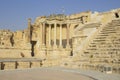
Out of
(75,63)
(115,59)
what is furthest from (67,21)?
(115,59)

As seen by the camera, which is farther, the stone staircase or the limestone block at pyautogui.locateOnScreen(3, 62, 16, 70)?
the limestone block at pyautogui.locateOnScreen(3, 62, 16, 70)

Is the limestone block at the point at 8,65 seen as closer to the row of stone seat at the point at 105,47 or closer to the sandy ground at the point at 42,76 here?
the sandy ground at the point at 42,76

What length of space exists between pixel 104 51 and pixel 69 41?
66.4 feet

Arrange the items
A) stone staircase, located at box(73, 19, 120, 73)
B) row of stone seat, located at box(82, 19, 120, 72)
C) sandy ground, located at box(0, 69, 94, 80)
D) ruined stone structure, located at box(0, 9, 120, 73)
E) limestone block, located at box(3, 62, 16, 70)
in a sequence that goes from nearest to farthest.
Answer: sandy ground, located at box(0, 69, 94, 80)
stone staircase, located at box(73, 19, 120, 73)
row of stone seat, located at box(82, 19, 120, 72)
ruined stone structure, located at box(0, 9, 120, 73)
limestone block, located at box(3, 62, 16, 70)

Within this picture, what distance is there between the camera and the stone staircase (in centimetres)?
1531

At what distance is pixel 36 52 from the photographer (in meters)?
37.6

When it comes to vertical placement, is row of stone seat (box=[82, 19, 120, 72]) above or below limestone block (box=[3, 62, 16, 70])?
above

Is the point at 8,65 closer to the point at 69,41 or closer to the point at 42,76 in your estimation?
the point at 42,76

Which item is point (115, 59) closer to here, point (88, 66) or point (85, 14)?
point (88, 66)

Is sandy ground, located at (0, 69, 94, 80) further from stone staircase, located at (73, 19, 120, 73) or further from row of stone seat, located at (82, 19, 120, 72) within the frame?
row of stone seat, located at (82, 19, 120, 72)

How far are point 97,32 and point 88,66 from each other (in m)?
5.53

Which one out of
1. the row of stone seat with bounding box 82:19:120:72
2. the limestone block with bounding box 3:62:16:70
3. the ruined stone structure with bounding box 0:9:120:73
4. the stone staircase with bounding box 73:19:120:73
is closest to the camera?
the stone staircase with bounding box 73:19:120:73

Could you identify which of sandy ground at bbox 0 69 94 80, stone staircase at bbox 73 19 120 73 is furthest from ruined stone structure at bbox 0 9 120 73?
sandy ground at bbox 0 69 94 80

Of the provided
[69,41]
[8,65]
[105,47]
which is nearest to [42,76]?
[105,47]
